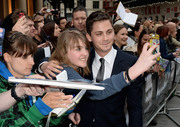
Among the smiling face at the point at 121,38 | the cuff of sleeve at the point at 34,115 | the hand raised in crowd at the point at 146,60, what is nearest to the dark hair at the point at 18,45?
the cuff of sleeve at the point at 34,115

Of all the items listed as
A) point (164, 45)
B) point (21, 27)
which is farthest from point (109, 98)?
point (164, 45)

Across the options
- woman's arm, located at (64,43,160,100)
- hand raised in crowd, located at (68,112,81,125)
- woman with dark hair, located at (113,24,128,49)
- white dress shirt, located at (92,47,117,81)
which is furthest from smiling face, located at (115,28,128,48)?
woman's arm, located at (64,43,160,100)

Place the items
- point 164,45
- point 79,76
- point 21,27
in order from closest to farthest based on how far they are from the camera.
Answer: point 79,76 < point 21,27 < point 164,45

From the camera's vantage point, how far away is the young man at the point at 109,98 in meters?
2.08

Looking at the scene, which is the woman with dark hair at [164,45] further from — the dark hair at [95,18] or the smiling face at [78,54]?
the smiling face at [78,54]

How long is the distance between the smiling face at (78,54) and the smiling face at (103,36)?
0.73ft

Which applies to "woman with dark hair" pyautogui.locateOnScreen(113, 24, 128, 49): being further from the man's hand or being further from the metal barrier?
the man's hand

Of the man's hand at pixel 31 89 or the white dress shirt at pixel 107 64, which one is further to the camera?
the white dress shirt at pixel 107 64

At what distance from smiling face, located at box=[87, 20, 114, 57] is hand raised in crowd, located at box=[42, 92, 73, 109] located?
1.06 metres

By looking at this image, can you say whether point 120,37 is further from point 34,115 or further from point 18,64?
point 34,115

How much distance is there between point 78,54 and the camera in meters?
2.07

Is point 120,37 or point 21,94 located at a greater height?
point 120,37

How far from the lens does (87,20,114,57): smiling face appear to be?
7.29 ft

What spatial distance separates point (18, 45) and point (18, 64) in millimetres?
179
